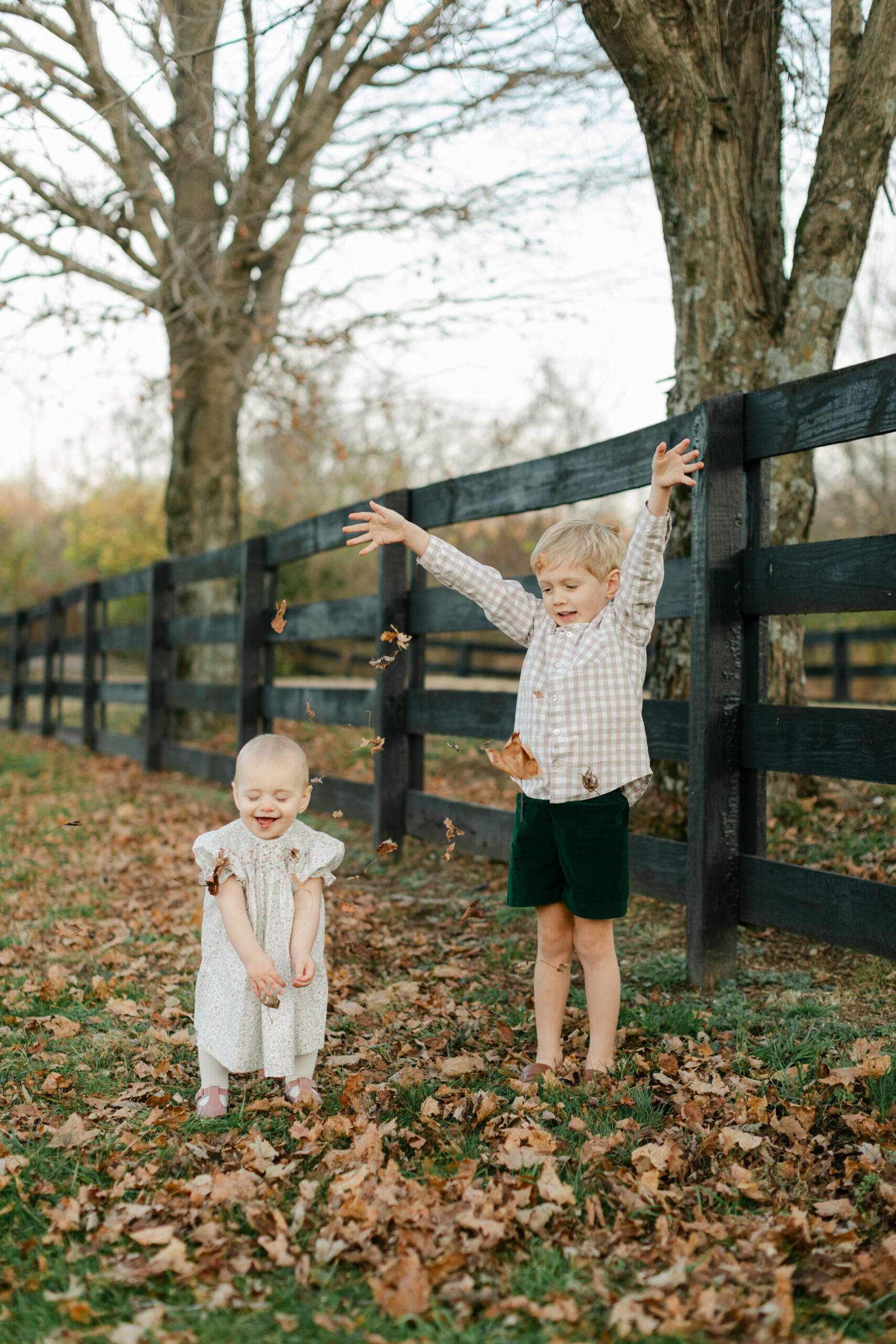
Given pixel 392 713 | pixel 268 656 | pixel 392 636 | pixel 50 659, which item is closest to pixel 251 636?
pixel 268 656

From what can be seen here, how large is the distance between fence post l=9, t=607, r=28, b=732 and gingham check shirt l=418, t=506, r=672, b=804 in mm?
14913

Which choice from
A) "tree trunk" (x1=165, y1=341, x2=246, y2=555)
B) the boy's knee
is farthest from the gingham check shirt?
"tree trunk" (x1=165, y1=341, x2=246, y2=555)

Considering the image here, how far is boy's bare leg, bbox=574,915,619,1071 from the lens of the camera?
10.2ft

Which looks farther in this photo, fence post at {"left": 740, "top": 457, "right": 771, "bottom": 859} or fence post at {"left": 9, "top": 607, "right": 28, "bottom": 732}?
fence post at {"left": 9, "top": 607, "right": 28, "bottom": 732}

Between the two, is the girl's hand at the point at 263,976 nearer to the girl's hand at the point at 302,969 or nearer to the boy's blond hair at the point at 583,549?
the girl's hand at the point at 302,969

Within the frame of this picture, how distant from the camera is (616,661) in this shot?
10.1ft

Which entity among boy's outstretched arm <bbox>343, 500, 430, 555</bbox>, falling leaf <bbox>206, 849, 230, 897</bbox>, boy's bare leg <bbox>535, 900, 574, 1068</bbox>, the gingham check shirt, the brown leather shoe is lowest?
the brown leather shoe

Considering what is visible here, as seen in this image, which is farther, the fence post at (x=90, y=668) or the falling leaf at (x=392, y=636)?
the fence post at (x=90, y=668)

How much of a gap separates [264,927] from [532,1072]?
0.90 metres

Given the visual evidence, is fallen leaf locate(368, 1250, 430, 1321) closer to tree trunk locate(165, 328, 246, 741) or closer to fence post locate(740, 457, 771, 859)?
fence post locate(740, 457, 771, 859)

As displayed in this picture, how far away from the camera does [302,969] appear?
2.87 m

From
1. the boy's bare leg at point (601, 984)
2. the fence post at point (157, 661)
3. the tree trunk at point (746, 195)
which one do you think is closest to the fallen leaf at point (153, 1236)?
the boy's bare leg at point (601, 984)

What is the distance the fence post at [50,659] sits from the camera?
14.7m

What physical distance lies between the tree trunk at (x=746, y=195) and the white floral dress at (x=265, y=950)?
2.49 meters
